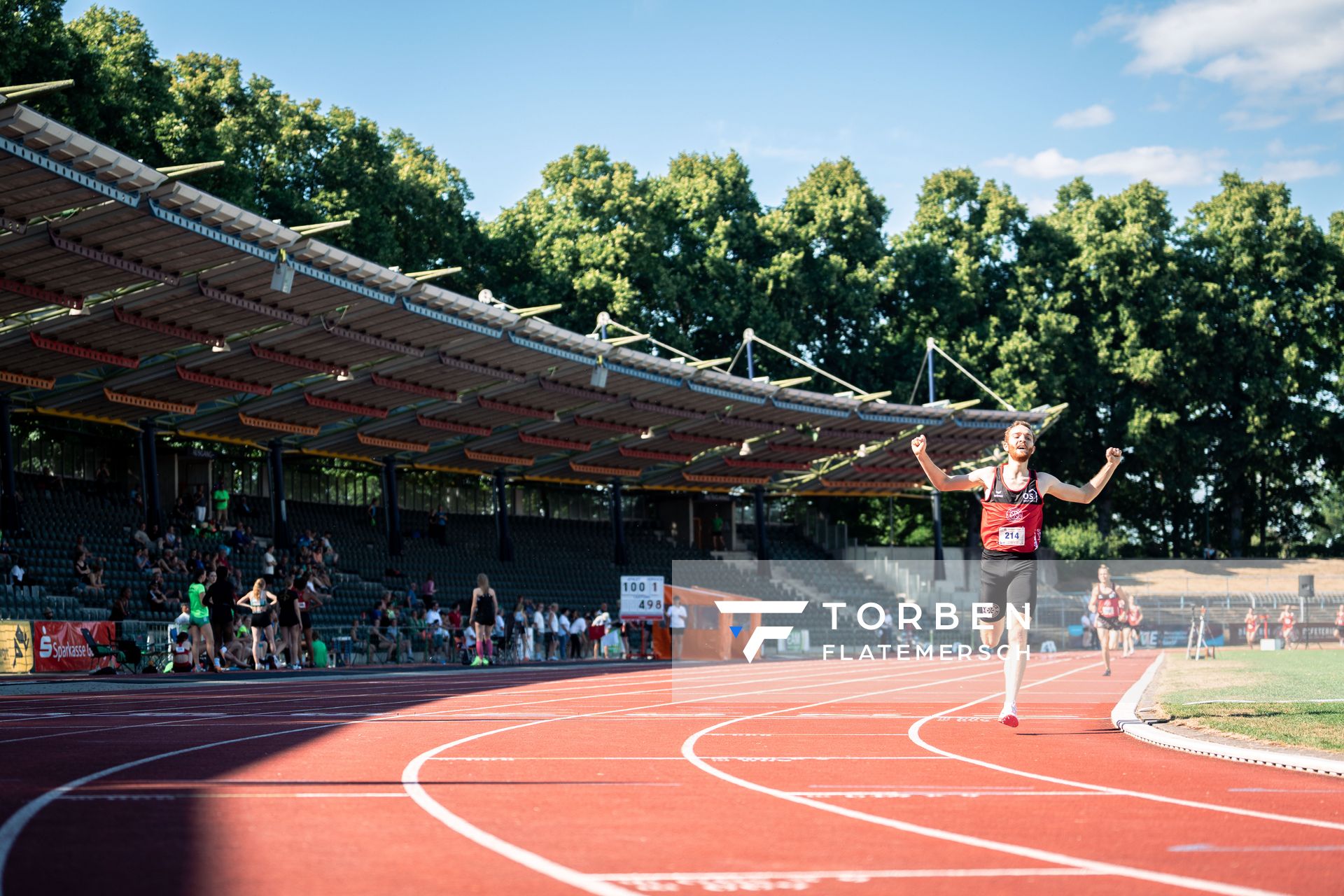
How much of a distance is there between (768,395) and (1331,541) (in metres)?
42.3

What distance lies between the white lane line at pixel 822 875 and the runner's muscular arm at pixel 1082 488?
5.53m

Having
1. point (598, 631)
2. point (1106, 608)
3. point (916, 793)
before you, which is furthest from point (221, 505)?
point (916, 793)

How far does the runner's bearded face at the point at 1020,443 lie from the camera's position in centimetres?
1108

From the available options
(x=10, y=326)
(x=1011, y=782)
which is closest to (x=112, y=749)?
(x=1011, y=782)

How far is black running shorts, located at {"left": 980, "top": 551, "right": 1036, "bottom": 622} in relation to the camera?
11.6 metres

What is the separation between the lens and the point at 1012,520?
1150 centimetres

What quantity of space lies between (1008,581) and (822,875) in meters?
6.41

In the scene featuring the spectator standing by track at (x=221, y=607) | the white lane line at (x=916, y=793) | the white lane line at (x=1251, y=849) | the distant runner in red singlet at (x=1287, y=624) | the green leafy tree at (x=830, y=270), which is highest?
the green leafy tree at (x=830, y=270)

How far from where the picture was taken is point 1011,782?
8.91 m

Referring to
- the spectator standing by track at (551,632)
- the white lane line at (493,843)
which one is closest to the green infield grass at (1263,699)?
the white lane line at (493,843)

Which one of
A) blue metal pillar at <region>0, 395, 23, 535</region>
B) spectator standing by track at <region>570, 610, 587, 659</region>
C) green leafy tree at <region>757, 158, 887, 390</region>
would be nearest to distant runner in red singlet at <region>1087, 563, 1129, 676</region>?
spectator standing by track at <region>570, 610, 587, 659</region>

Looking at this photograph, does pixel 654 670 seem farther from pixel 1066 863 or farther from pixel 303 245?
pixel 1066 863

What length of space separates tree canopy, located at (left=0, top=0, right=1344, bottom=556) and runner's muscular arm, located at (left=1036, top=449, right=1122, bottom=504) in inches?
1731

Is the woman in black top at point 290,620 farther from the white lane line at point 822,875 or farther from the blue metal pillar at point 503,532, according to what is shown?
the white lane line at point 822,875
